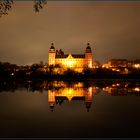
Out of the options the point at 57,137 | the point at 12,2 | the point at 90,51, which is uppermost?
the point at 90,51

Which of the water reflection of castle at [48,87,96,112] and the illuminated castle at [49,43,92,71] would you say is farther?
the illuminated castle at [49,43,92,71]

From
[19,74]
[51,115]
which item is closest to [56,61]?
[19,74]

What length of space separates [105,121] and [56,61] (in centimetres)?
8051

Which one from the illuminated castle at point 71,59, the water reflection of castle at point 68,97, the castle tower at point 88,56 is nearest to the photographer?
the water reflection of castle at point 68,97

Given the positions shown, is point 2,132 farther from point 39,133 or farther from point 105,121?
point 105,121

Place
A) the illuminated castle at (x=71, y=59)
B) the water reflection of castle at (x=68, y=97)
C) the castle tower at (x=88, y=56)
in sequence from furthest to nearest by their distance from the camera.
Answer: the castle tower at (x=88, y=56)
the illuminated castle at (x=71, y=59)
the water reflection of castle at (x=68, y=97)

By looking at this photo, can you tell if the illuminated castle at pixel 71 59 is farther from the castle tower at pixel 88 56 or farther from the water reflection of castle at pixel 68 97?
the water reflection of castle at pixel 68 97

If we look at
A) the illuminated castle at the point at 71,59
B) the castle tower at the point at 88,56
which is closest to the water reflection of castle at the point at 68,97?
the illuminated castle at the point at 71,59

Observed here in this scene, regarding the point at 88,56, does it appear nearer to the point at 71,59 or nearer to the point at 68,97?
the point at 71,59

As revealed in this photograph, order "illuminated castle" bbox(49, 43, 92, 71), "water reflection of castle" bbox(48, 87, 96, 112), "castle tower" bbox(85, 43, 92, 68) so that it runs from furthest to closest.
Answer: "castle tower" bbox(85, 43, 92, 68), "illuminated castle" bbox(49, 43, 92, 71), "water reflection of castle" bbox(48, 87, 96, 112)

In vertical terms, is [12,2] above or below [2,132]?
above

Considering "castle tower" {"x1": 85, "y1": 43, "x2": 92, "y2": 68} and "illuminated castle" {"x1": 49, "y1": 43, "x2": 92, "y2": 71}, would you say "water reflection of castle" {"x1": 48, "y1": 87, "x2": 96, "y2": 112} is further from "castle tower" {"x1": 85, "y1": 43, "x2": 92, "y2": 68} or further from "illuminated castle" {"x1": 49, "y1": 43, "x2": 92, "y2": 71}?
"castle tower" {"x1": 85, "y1": 43, "x2": 92, "y2": 68}

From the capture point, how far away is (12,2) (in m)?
7.44

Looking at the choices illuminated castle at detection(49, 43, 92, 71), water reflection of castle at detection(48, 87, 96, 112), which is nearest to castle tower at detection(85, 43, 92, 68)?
illuminated castle at detection(49, 43, 92, 71)
